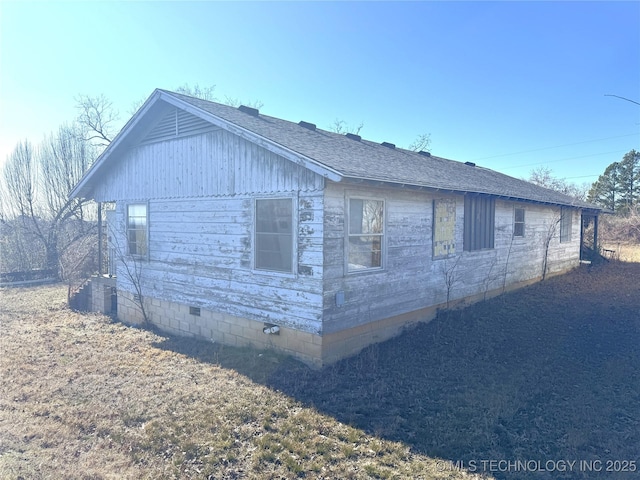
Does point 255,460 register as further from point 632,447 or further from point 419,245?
point 419,245

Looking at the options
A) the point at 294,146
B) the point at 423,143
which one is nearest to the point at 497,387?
the point at 294,146

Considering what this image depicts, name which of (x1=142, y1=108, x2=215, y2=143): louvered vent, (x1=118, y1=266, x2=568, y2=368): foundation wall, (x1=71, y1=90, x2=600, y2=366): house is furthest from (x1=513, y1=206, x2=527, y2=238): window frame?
(x1=142, y1=108, x2=215, y2=143): louvered vent

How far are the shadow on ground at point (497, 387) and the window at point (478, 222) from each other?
5.75 feet

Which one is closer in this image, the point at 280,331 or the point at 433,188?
the point at 280,331

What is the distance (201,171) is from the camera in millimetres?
8531

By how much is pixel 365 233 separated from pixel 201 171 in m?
3.80

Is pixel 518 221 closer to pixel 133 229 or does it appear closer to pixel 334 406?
pixel 334 406

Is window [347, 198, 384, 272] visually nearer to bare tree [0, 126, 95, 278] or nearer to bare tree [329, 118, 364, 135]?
bare tree [0, 126, 95, 278]

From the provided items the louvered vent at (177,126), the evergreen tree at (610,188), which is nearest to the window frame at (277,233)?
the louvered vent at (177,126)

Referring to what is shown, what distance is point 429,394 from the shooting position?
18.4ft

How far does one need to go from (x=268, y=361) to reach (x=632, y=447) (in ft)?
16.3

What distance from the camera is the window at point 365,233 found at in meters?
7.12

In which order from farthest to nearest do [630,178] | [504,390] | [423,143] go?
[630,178] < [423,143] < [504,390]

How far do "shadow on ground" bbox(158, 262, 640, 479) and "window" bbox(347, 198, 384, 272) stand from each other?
1.56m
